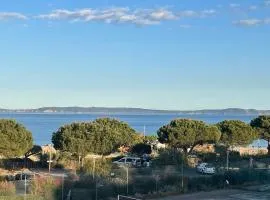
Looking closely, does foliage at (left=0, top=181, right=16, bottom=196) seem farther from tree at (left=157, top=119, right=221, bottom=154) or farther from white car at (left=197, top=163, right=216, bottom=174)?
tree at (left=157, top=119, right=221, bottom=154)

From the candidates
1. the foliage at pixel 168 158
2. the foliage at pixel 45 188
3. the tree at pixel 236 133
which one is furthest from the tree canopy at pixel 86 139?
the foliage at pixel 45 188

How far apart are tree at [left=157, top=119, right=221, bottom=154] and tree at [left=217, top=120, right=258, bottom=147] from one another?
296 cm

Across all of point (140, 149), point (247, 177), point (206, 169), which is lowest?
point (206, 169)

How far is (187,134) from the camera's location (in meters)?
58.3

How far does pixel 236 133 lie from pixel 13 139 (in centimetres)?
2590

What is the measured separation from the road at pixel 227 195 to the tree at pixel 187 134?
20113mm

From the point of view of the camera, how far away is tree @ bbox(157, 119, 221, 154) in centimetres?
5853

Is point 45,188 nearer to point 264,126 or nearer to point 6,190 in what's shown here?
point 6,190

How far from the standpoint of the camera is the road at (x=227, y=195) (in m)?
35.0

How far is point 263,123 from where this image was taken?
65.3 m

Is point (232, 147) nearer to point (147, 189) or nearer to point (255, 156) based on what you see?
point (255, 156)

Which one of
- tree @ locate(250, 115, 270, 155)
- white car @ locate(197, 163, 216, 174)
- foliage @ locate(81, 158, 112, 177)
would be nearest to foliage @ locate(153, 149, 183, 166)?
white car @ locate(197, 163, 216, 174)

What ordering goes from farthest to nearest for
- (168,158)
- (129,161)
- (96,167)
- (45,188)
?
(129,161) < (168,158) < (96,167) < (45,188)

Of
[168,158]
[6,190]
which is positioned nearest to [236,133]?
[168,158]
